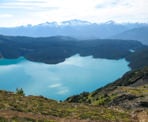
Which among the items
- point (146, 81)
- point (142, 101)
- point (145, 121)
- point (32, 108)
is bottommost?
point (145, 121)

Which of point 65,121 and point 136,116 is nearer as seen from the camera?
point 65,121

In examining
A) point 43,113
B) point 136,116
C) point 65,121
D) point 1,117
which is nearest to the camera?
point 1,117

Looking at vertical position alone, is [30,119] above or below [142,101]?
below

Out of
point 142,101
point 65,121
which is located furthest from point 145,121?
point 142,101

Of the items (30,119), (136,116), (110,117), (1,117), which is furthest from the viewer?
(136,116)

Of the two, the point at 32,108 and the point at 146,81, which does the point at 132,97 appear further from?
the point at 146,81

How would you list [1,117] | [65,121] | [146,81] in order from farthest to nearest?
[146,81] → [65,121] → [1,117]

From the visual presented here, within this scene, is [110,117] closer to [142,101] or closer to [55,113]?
[55,113]

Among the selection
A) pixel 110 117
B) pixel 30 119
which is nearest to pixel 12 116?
pixel 30 119

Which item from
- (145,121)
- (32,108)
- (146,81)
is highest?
(146,81)
